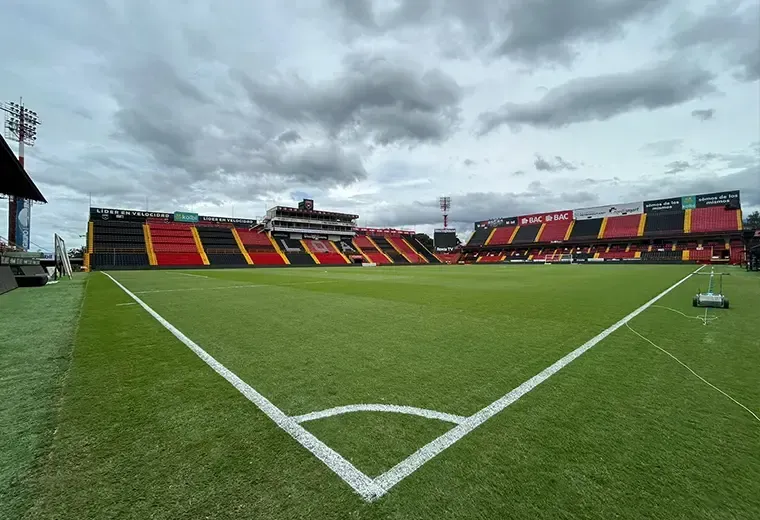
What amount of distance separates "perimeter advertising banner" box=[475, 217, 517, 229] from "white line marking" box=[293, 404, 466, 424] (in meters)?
79.6

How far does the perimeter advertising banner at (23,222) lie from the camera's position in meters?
33.5

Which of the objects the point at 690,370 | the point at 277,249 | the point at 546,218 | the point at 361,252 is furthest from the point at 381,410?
the point at 546,218

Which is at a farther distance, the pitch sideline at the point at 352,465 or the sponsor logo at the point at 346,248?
the sponsor logo at the point at 346,248

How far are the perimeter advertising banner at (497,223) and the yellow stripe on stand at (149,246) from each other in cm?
6719

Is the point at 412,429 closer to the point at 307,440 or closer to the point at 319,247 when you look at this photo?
the point at 307,440

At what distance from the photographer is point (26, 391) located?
3.24 meters

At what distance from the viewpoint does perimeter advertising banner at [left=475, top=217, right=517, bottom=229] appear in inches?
3022

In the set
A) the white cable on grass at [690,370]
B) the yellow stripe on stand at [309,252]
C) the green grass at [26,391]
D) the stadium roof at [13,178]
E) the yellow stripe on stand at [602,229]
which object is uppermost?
the yellow stripe on stand at [602,229]

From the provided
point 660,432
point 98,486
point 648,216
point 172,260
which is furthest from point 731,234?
point 172,260

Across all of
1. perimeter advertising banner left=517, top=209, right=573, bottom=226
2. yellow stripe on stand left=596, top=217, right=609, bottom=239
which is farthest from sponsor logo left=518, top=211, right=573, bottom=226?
yellow stripe on stand left=596, top=217, right=609, bottom=239

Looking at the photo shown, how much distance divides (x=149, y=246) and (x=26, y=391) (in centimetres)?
A: 5311

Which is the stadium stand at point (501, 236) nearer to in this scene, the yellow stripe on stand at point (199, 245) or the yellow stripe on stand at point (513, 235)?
the yellow stripe on stand at point (513, 235)

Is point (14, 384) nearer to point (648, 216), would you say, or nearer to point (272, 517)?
point (272, 517)

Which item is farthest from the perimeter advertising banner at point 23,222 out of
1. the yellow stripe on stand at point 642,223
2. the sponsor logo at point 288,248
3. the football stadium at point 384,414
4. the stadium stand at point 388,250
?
the yellow stripe on stand at point 642,223
